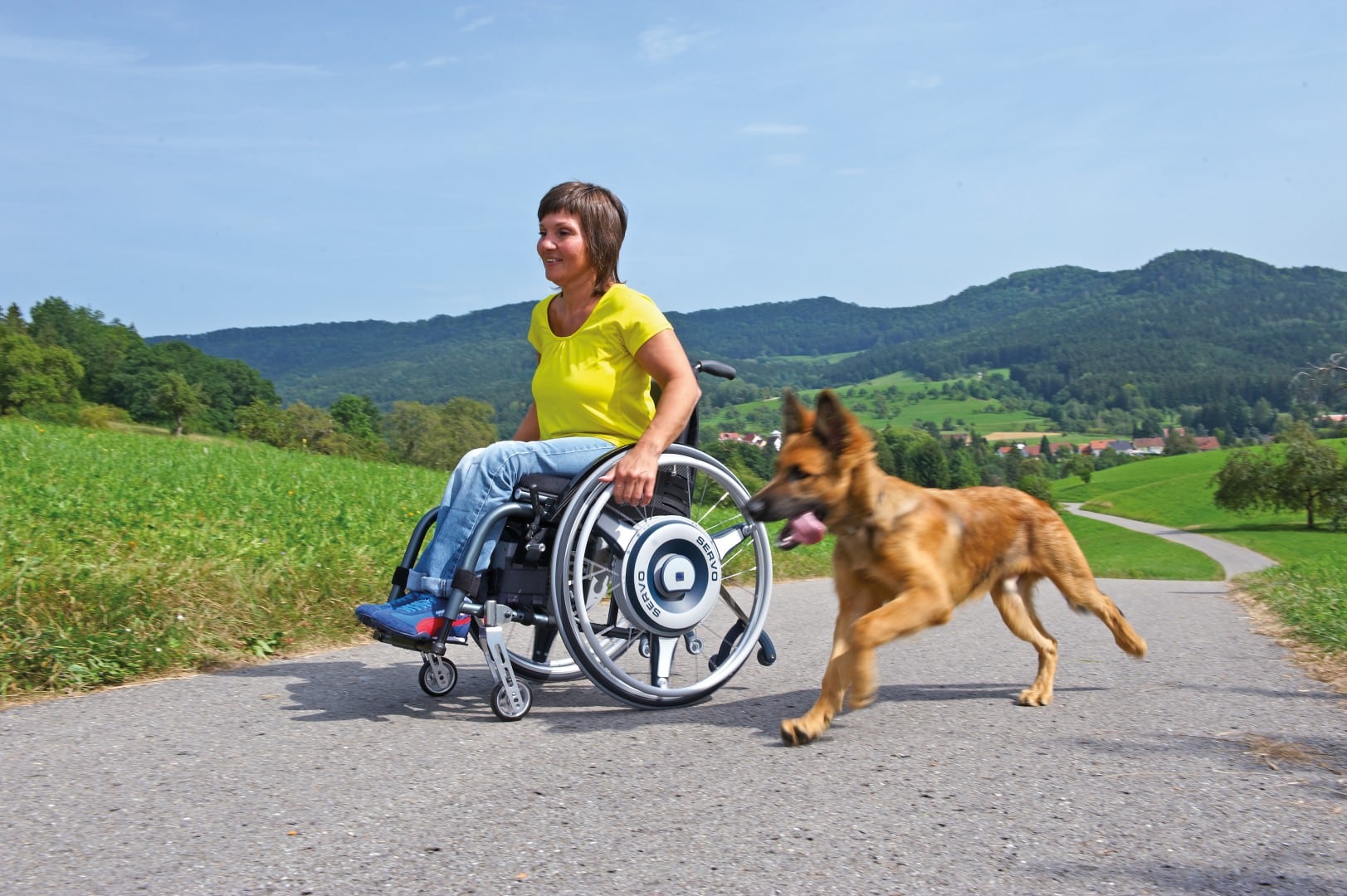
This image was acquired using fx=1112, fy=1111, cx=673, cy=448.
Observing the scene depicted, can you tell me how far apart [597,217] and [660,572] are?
1.59 m

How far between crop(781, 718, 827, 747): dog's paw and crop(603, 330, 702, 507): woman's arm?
1079 millimetres

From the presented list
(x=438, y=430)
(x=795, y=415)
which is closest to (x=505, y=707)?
(x=795, y=415)

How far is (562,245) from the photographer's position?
15.9 ft

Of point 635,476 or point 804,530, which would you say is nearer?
point 804,530

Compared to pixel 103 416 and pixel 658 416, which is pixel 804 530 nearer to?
pixel 658 416

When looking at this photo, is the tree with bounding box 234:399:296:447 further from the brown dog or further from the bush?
the brown dog

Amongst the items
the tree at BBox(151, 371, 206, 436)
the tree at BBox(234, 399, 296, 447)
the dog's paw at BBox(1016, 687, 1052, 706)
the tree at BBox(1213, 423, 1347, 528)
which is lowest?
the tree at BBox(1213, 423, 1347, 528)

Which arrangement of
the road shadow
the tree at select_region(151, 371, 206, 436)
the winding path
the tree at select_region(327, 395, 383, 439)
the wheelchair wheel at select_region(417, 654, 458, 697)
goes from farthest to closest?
the tree at select_region(327, 395, 383, 439) < the tree at select_region(151, 371, 206, 436) < the winding path < the wheelchair wheel at select_region(417, 654, 458, 697) < the road shadow

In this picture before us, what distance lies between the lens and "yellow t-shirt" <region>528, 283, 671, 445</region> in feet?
15.8

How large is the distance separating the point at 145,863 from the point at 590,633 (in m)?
2.00

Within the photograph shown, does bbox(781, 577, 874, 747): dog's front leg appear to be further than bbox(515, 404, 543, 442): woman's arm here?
No

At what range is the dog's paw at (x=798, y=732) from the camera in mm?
4055

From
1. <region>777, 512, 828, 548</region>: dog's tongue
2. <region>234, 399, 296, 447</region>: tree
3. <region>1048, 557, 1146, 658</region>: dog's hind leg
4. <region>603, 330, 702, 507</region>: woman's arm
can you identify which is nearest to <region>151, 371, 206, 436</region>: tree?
<region>234, 399, 296, 447</region>: tree

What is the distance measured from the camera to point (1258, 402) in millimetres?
134375
